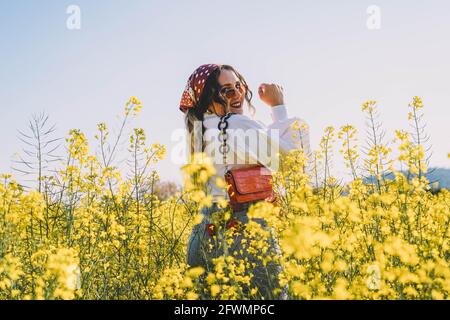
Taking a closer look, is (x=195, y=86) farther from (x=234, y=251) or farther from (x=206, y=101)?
(x=234, y=251)

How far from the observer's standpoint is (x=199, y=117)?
2502mm

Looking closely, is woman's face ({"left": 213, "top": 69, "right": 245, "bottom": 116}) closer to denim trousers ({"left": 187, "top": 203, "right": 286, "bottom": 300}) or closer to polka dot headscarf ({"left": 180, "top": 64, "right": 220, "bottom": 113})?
polka dot headscarf ({"left": 180, "top": 64, "right": 220, "bottom": 113})

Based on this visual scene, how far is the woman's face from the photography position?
8.05ft

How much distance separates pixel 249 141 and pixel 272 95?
38 cm

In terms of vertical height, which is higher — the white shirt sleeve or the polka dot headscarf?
the polka dot headscarf

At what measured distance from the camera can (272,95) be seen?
2461 millimetres

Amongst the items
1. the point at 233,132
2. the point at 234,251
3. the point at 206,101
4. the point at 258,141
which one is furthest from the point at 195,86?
the point at 234,251

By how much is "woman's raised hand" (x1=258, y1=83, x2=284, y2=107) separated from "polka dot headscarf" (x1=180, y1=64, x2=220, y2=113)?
0.32m

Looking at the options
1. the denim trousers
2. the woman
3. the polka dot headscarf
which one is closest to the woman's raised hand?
the woman

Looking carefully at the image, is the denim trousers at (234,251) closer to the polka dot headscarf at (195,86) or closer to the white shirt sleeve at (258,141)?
the white shirt sleeve at (258,141)

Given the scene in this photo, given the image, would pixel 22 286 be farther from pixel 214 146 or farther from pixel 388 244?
pixel 388 244

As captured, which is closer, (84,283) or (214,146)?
(214,146)
